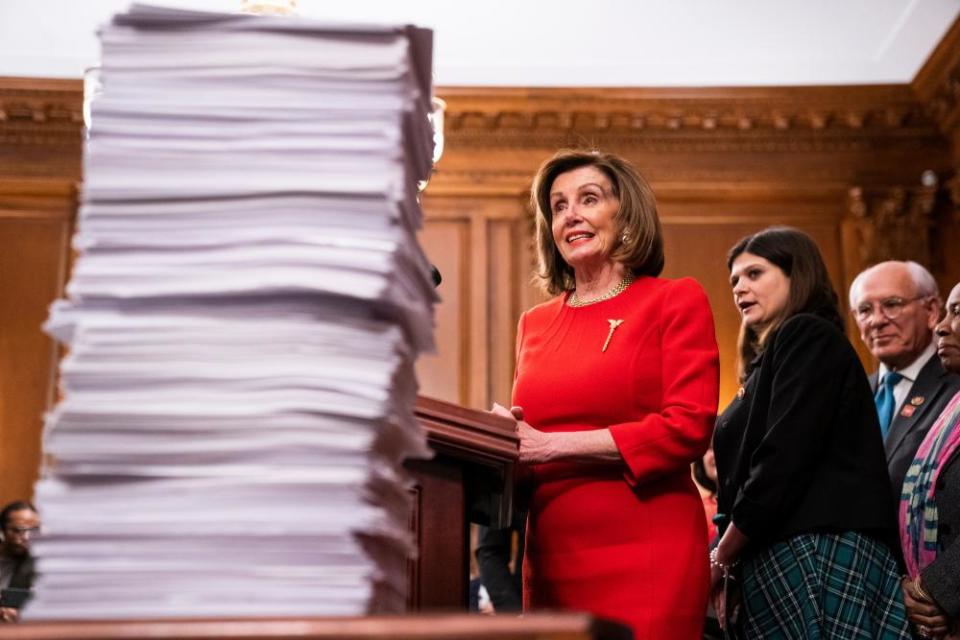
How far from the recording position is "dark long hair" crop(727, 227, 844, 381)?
2709 millimetres

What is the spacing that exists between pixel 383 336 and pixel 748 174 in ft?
22.2

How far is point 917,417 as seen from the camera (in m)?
3.07

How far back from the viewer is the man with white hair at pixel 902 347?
312cm

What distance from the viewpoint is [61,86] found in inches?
282

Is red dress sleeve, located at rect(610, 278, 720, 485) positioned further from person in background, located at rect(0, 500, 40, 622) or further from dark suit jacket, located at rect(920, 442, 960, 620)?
person in background, located at rect(0, 500, 40, 622)

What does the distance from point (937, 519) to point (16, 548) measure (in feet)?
14.7

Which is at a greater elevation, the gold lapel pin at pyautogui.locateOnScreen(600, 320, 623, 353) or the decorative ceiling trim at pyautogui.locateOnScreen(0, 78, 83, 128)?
the decorative ceiling trim at pyautogui.locateOnScreen(0, 78, 83, 128)

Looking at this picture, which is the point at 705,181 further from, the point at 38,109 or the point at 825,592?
the point at 825,592

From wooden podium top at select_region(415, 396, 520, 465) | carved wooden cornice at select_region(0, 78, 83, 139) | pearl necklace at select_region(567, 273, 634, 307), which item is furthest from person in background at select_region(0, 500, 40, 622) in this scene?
wooden podium top at select_region(415, 396, 520, 465)

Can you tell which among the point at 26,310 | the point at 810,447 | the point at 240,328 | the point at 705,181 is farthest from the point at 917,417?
the point at 26,310

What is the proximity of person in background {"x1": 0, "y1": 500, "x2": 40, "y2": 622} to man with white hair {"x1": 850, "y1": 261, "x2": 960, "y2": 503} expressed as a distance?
11.5 feet

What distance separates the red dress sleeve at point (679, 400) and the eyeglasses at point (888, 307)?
1.73m

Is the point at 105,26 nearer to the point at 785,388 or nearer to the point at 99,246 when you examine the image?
the point at 99,246

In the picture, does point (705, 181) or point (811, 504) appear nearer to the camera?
point (811, 504)
